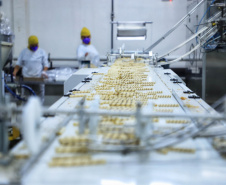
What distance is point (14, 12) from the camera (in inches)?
277

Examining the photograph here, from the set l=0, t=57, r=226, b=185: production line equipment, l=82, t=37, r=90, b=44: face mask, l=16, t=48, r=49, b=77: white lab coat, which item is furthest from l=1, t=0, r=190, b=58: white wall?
l=0, t=57, r=226, b=185: production line equipment

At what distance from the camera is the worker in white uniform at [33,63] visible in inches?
226

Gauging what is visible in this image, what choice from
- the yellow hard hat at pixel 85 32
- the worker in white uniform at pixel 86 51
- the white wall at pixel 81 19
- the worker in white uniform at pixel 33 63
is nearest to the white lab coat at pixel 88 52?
the worker in white uniform at pixel 86 51

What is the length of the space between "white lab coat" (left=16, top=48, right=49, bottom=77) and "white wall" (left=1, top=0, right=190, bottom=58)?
4.44 feet

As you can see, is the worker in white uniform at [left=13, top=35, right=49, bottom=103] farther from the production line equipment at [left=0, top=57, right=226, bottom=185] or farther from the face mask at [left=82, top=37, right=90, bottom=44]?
the production line equipment at [left=0, top=57, right=226, bottom=185]

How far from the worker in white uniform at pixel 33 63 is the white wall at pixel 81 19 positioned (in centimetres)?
136

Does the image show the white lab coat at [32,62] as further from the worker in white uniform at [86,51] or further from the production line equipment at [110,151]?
the production line equipment at [110,151]

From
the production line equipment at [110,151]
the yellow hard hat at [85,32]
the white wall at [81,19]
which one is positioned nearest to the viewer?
the production line equipment at [110,151]

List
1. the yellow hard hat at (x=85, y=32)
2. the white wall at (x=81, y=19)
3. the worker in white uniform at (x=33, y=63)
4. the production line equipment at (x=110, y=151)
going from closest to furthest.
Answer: the production line equipment at (x=110, y=151), the worker in white uniform at (x=33, y=63), the yellow hard hat at (x=85, y=32), the white wall at (x=81, y=19)

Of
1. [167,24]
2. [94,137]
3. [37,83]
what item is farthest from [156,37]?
[94,137]

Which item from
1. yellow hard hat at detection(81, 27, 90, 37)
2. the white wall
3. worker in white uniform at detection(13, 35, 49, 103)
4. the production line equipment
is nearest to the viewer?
the production line equipment

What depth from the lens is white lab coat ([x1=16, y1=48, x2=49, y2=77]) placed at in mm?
5742

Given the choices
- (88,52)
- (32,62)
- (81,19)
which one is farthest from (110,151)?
(81,19)

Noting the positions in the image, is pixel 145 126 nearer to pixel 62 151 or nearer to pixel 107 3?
pixel 62 151
